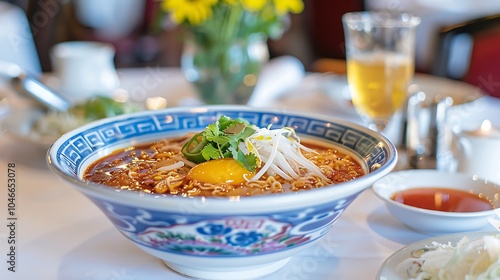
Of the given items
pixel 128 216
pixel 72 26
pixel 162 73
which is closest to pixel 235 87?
pixel 162 73

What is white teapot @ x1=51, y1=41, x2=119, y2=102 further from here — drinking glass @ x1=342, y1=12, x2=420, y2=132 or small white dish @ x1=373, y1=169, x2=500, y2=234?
small white dish @ x1=373, y1=169, x2=500, y2=234

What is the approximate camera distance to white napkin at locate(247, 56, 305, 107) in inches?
80.3

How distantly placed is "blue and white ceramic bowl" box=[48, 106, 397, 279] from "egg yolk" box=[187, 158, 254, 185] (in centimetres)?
13

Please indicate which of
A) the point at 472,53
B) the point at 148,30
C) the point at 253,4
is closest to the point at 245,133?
the point at 253,4

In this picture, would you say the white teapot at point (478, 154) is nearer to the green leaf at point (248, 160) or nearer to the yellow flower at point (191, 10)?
the green leaf at point (248, 160)

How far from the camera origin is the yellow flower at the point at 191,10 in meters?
1.88

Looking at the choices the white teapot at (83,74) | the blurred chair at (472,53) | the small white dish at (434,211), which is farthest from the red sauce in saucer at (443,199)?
the blurred chair at (472,53)

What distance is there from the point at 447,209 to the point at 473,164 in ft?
0.83

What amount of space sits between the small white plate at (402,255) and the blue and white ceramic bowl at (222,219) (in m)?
0.11

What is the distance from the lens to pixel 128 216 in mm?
862

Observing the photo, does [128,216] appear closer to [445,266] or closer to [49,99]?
[445,266]

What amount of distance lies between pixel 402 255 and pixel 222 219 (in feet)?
1.02

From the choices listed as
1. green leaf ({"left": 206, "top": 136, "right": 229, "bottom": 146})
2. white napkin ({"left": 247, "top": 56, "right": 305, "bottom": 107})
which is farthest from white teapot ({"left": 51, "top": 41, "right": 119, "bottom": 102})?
green leaf ({"left": 206, "top": 136, "right": 229, "bottom": 146})

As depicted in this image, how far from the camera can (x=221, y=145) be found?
40.4 inches
